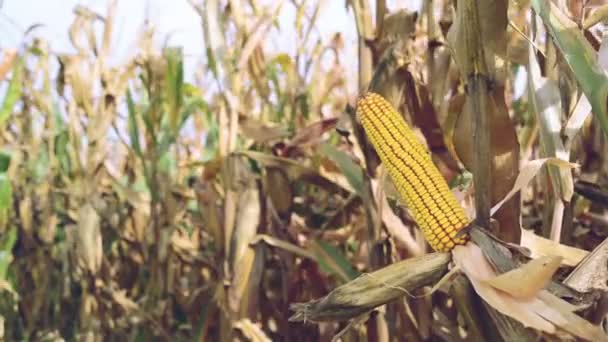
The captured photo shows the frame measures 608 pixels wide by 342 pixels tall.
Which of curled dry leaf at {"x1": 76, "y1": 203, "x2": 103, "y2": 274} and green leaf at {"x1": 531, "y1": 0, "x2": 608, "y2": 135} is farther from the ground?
green leaf at {"x1": 531, "y1": 0, "x2": 608, "y2": 135}

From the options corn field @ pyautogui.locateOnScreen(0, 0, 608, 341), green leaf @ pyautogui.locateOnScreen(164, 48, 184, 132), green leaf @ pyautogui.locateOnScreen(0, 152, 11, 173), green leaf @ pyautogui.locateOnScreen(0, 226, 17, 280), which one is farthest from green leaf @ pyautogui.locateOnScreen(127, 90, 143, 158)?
green leaf @ pyautogui.locateOnScreen(0, 152, 11, 173)

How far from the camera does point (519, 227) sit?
928 millimetres

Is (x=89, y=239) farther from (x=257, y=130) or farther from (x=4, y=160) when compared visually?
(x=4, y=160)

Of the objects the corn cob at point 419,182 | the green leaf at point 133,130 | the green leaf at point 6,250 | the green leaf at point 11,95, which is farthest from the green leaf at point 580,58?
the green leaf at point 11,95

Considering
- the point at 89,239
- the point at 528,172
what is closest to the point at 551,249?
the point at 528,172

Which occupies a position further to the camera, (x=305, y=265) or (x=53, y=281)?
(x=53, y=281)

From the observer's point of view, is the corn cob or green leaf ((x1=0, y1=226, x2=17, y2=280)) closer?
the corn cob

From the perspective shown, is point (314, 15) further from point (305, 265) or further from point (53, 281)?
point (53, 281)

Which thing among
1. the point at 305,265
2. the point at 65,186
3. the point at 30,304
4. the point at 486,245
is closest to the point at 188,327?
the point at 305,265

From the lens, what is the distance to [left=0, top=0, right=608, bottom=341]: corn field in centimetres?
84

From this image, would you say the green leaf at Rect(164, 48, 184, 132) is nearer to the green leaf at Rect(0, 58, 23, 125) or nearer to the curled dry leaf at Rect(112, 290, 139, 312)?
the curled dry leaf at Rect(112, 290, 139, 312)

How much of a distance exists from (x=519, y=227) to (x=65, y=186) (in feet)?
7.58

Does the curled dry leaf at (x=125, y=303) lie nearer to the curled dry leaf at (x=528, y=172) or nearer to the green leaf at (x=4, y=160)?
the green leaf at (x=4, y=160)

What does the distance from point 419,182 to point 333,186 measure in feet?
3.01
